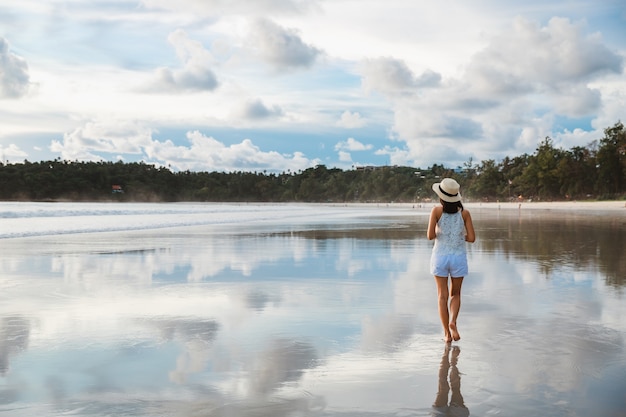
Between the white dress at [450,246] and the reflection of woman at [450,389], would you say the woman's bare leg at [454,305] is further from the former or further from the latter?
the reflection of woman at [450,389]

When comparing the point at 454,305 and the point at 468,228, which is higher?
the point at 468,228

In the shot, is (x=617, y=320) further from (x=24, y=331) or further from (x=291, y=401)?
(x=24, y=331)

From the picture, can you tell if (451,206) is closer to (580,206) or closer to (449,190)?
(449,190)

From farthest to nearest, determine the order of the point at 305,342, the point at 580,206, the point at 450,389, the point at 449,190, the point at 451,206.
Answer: the point at 580,206 → the point at 451,206 → the point at 449,190 → the point at 305,342 → the point at 450,389

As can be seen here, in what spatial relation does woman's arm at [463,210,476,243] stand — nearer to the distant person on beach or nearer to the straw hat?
the distant person on beach

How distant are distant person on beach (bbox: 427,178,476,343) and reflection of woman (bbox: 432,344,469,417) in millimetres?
762

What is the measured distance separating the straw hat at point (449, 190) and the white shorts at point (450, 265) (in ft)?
2.06

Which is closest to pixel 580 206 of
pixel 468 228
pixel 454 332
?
pixel 468 228

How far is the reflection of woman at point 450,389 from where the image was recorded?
4714 millimetres

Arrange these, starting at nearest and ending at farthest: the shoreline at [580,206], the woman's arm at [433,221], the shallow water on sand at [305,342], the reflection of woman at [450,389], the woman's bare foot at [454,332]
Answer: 1. the reflection of woman at [450,389]
2. the shallow water on sand at [305,342]
3. the woman's bare foot at [454,332]
4. the woman's arm at [433,221]
5. the shoreline at [580,206]

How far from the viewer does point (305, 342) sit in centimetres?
683

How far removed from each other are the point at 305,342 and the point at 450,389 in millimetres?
2007

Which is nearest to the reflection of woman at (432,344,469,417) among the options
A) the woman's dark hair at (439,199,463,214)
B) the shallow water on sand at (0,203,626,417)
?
the shallow water on sand at (0,203,626,417)

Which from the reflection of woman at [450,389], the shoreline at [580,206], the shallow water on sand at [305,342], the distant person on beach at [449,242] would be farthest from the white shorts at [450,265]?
the shoreline at [580,206]
